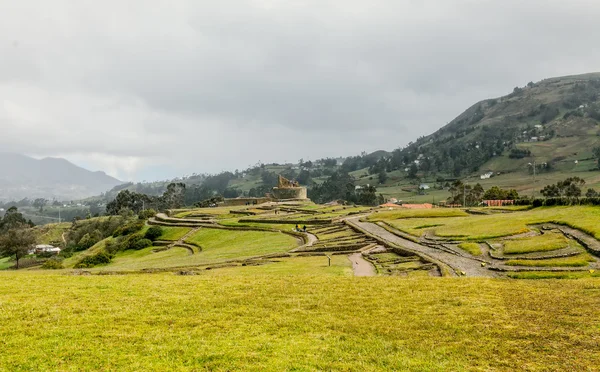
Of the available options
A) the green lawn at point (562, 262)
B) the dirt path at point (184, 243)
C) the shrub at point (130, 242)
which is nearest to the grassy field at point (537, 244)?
the green lawn at point (562, 262)

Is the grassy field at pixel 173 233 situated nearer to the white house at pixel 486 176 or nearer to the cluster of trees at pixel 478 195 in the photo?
the cluster of trees at pixel 478 195

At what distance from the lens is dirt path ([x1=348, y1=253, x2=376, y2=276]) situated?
89.8ft

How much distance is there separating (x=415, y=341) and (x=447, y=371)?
2.02 meters

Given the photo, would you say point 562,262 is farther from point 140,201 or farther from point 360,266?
point 140,201

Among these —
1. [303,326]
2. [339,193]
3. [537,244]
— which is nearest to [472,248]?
[537,244]

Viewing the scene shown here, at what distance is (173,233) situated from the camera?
220ft

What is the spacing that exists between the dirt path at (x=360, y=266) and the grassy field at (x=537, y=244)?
9366mm

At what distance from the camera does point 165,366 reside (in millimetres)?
10672

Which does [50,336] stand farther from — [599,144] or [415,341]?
[599,144]

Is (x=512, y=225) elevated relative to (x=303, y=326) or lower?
→ elevated

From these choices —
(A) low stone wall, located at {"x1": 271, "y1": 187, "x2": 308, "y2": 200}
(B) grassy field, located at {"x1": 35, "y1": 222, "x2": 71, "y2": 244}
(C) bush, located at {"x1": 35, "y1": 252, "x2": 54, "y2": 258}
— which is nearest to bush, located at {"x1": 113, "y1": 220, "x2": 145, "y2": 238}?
(C) bush, located at {"x1": 35, "y1": 252, "x2": 54, "y2": 258}

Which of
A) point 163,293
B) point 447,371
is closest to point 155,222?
point 163,293

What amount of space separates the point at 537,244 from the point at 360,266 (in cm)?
1215

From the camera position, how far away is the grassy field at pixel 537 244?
28.5 m
